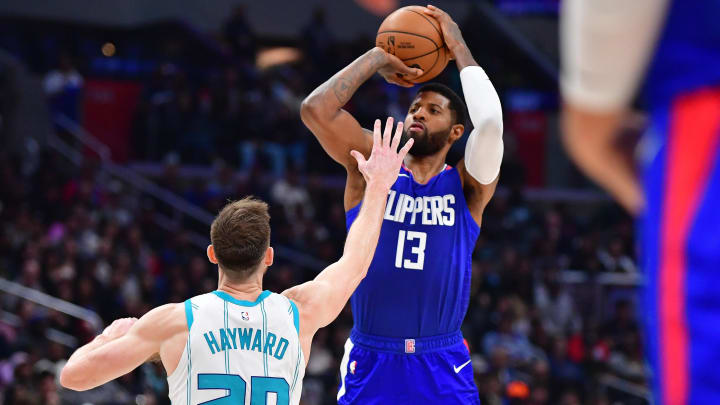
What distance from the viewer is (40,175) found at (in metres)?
13.2

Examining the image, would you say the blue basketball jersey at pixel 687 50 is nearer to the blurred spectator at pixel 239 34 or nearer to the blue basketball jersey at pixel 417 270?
the blue basketball jersey at pixel 417 270

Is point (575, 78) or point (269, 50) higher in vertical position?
point (269, 50)

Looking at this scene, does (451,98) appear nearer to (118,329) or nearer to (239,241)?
(239,241)

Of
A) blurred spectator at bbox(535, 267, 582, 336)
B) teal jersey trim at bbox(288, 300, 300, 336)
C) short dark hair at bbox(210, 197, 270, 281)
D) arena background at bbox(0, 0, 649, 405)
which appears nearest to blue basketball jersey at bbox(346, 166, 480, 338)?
teal jersey trim at bbox(288, 300, 300, 336)

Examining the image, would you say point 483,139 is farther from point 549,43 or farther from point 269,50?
point 549,43

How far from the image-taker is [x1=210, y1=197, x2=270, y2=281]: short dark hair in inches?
152

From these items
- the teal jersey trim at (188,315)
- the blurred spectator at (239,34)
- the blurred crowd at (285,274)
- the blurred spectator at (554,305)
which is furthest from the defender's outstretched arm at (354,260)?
the blurred spectator at (239,34)

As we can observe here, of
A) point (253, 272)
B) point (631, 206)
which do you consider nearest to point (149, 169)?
point (253, 272)

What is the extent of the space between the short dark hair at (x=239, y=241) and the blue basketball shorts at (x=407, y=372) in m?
1.21

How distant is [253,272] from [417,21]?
195 cm

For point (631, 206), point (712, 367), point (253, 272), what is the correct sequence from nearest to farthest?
point (712, 367) < point (631, 206) < point (253, 272)

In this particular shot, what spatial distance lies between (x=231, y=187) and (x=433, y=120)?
30.6ft

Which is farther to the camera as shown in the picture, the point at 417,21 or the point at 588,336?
the point at 588,336

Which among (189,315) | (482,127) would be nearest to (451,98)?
(482,127)
